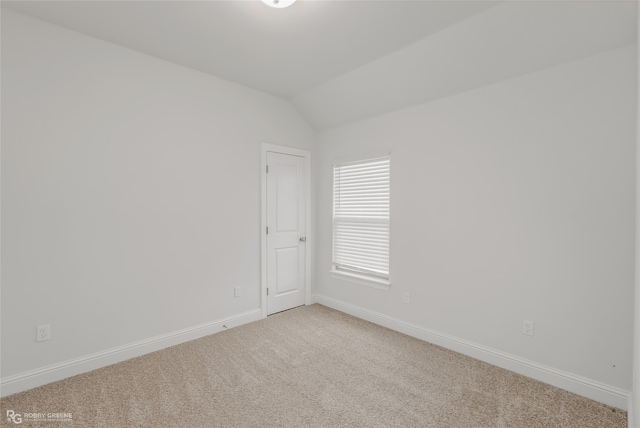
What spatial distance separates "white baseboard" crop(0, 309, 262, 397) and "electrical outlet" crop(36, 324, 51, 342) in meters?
0.22

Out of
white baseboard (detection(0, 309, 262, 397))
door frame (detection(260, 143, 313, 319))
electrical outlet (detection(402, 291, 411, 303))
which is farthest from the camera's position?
door frame (detection(260, 143, 313, 319))

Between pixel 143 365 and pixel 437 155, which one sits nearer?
pixel 143 365

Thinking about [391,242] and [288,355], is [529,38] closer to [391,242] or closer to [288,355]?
[391,242]

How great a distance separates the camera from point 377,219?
348 centimetres

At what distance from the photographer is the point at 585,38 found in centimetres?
199

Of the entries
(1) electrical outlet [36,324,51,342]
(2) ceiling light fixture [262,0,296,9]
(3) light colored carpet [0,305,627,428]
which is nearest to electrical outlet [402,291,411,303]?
(3) light colored carpet [0,305,627,428]

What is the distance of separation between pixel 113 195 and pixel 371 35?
2559 millimetres

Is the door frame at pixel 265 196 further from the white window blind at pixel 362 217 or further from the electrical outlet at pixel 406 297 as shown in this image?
the electrical outlet at pixel 406 297

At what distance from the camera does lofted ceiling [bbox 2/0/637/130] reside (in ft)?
6.57

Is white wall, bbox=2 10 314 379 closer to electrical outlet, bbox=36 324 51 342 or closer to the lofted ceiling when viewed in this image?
electrical outlet, bbox=36 324 51 342

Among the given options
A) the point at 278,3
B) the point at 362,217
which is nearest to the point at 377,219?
the point at 362,217

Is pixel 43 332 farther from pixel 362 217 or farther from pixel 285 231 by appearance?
pixel 362 217

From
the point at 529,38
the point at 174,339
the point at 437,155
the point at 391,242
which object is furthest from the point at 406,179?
the point at 174,339

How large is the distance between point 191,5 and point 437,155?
239cm
